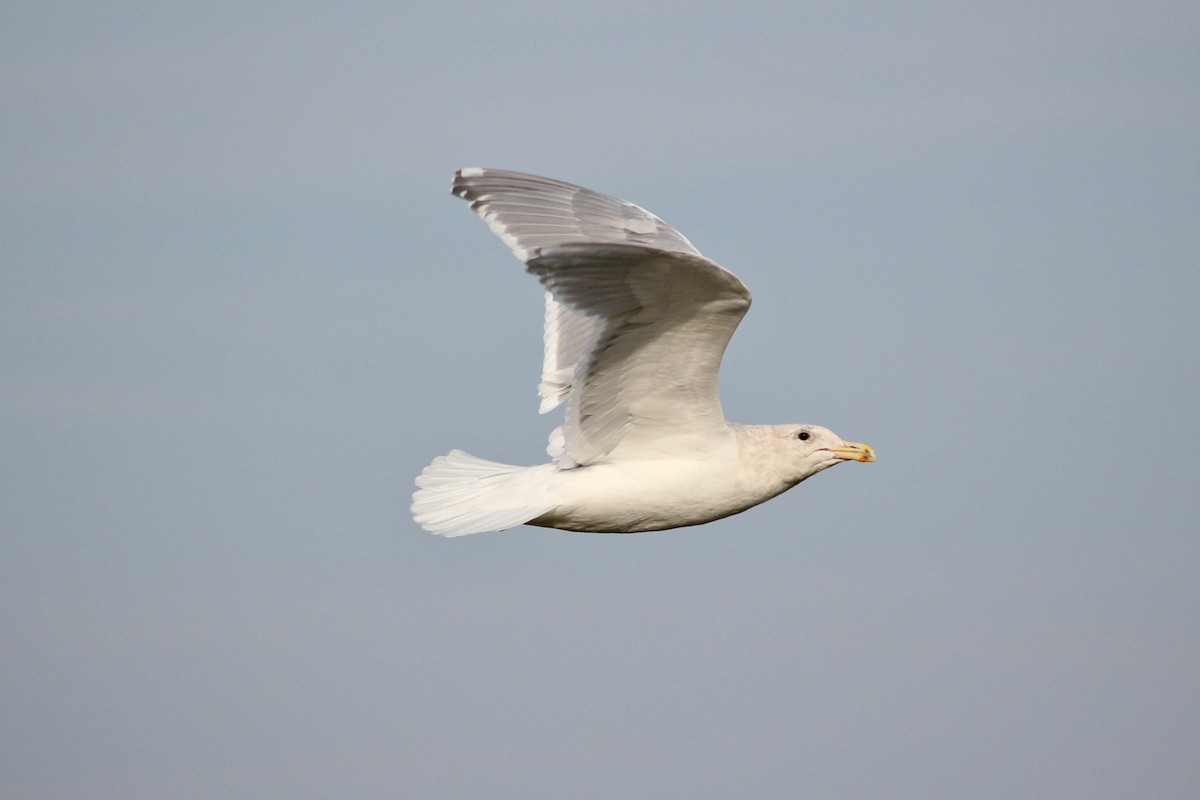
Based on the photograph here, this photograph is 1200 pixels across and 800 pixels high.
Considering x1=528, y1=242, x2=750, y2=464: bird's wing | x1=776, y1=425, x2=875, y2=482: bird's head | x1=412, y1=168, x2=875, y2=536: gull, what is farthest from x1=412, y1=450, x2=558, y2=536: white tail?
x1=776, y1=425, x2=875, y2=482: bird's head

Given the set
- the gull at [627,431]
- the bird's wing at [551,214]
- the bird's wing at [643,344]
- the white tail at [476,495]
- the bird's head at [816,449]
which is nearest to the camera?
the bird's wing at [643,344]

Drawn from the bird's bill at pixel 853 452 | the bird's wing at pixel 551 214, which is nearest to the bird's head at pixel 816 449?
the bird's bill at pixel 853 452

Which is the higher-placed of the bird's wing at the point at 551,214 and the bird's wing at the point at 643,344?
the bird's wing at the point at 551,214

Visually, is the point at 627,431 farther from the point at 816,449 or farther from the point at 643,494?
the point at 816,449

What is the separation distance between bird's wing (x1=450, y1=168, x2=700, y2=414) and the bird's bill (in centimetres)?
181

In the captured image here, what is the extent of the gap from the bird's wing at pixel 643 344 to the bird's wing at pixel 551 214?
0.78 feet

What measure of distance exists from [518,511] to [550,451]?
0.78m

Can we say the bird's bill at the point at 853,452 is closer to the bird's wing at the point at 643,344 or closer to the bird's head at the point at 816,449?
the bird's head at the point at 816,449

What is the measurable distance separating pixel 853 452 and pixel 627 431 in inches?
70.1

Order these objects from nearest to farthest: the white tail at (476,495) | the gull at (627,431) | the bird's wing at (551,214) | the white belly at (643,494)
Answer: the gull at (627,431), the bird's wing at (551,214), the white tail at (476,495), the white belly at (643,494)

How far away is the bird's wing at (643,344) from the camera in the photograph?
9266mm

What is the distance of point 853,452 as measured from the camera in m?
11.7

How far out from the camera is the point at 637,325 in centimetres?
1009

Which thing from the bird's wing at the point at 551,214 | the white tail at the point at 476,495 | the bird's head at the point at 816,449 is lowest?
the white tail at the point at 476,495
